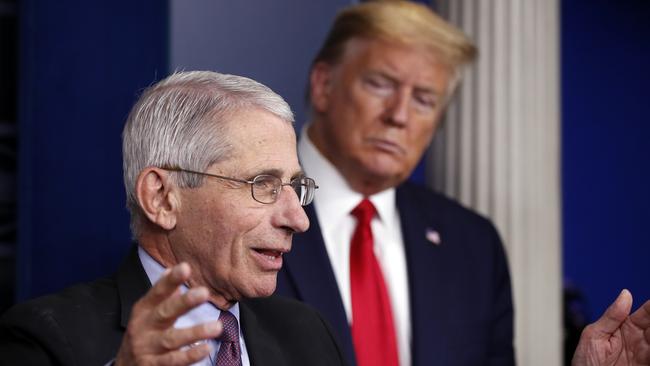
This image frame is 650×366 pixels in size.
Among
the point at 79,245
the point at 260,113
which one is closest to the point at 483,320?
the point at 79,245

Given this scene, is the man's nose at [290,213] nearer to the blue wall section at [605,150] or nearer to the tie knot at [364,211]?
the tie knot at [364,211]

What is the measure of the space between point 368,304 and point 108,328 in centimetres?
103

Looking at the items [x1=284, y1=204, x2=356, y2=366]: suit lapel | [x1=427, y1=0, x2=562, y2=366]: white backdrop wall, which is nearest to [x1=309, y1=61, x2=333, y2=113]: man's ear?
[x1=284, y1=204, x2=356, y2=366]: suit lapel

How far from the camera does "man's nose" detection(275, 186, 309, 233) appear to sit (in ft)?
5.58

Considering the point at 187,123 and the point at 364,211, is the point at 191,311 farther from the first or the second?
the point at 364,211

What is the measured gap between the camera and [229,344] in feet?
5.64

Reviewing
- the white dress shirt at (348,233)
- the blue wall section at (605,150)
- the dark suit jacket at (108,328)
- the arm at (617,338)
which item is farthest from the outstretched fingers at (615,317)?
the blue wall section at (605,150)

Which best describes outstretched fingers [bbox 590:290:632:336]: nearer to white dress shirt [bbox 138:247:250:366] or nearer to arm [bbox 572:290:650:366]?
arm [bbox 572:290:650:366]

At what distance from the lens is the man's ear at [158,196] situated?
1.69 meters

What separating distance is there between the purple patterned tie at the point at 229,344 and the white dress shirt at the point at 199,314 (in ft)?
0.03

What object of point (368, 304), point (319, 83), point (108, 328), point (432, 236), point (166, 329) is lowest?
point (368, 304)

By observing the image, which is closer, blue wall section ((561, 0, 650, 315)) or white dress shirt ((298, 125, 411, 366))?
white dress shirt ((298, 125, 411, 366))

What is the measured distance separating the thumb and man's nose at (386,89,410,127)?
97cm

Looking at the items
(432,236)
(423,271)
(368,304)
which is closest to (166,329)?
(368,304)
